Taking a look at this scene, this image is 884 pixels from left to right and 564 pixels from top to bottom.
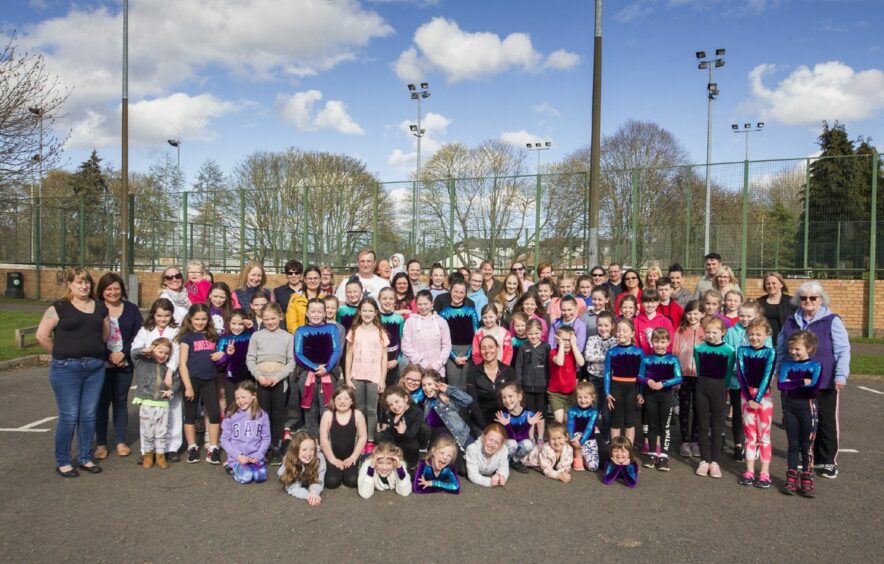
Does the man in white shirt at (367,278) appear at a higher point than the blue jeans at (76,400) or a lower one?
higher

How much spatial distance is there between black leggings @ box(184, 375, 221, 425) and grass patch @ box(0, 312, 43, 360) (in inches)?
274

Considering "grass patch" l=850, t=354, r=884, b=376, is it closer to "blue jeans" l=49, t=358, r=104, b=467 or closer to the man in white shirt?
the man in white shirt

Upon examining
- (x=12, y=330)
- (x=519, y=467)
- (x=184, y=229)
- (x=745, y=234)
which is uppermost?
(x=184, y=229)

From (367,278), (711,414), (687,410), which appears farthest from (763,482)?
(367,278)

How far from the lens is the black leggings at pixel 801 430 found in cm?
478

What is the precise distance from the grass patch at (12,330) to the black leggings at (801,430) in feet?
38.3

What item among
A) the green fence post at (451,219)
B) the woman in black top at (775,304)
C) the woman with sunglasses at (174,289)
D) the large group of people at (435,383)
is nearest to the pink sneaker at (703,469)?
the large group of people at (435,383)

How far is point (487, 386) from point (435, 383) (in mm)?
551

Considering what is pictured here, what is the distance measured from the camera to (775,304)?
6547 millimetres

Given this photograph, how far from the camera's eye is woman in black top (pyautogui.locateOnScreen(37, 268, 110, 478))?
494 cm

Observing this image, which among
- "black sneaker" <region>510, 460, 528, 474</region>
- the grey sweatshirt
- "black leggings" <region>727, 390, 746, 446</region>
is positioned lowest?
"black sneaker" <region>510, 460, 528, 474</region>

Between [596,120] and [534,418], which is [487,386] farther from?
[596,120]

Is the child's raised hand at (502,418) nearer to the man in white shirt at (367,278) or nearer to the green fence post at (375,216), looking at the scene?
the man in white shirt at (367,278)

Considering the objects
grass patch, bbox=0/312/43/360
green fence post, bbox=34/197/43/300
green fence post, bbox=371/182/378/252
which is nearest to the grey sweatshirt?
grass patch, bbox=0/312/43/360
